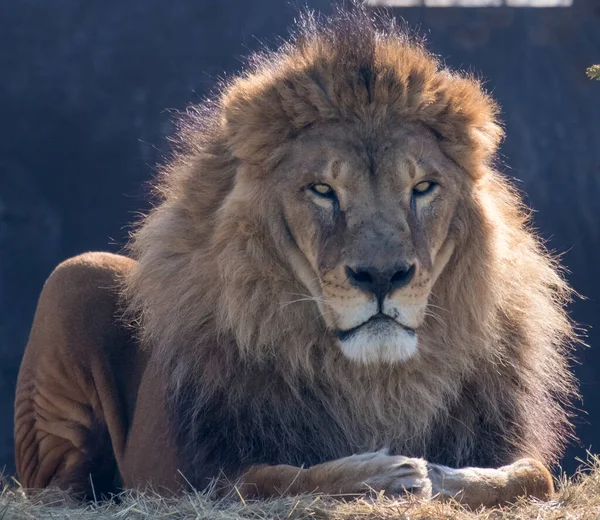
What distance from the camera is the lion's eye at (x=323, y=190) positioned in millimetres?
4016

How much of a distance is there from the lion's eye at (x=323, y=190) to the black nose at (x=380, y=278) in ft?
1.10

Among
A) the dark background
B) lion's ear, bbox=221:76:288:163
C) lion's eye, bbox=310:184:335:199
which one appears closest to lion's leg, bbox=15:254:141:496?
lion's ear, bbox=221:76:288:163

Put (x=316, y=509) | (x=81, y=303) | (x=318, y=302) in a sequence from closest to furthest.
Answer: (x=316, y=509) < (x=318, y=302) < (x=81, y=303)

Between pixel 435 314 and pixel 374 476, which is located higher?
pixel 435 314

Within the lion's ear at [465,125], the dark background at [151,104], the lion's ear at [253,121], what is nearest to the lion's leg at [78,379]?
the lion's ear at [253,121]

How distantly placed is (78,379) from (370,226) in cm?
190

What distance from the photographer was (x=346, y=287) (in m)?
3.79

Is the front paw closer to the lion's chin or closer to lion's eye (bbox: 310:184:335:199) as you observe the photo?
the lion's chin

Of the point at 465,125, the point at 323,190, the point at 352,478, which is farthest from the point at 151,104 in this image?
the point at 352,478

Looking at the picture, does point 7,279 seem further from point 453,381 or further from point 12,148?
point 453,381

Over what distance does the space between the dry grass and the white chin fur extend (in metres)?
0.53

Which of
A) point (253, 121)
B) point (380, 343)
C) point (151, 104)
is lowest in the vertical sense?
point (380, 343)

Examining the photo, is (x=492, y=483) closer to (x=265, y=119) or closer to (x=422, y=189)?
(x=422, y=189)

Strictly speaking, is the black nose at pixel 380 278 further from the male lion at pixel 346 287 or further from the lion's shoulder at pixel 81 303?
the lion's shoulder at pixel 81 303
